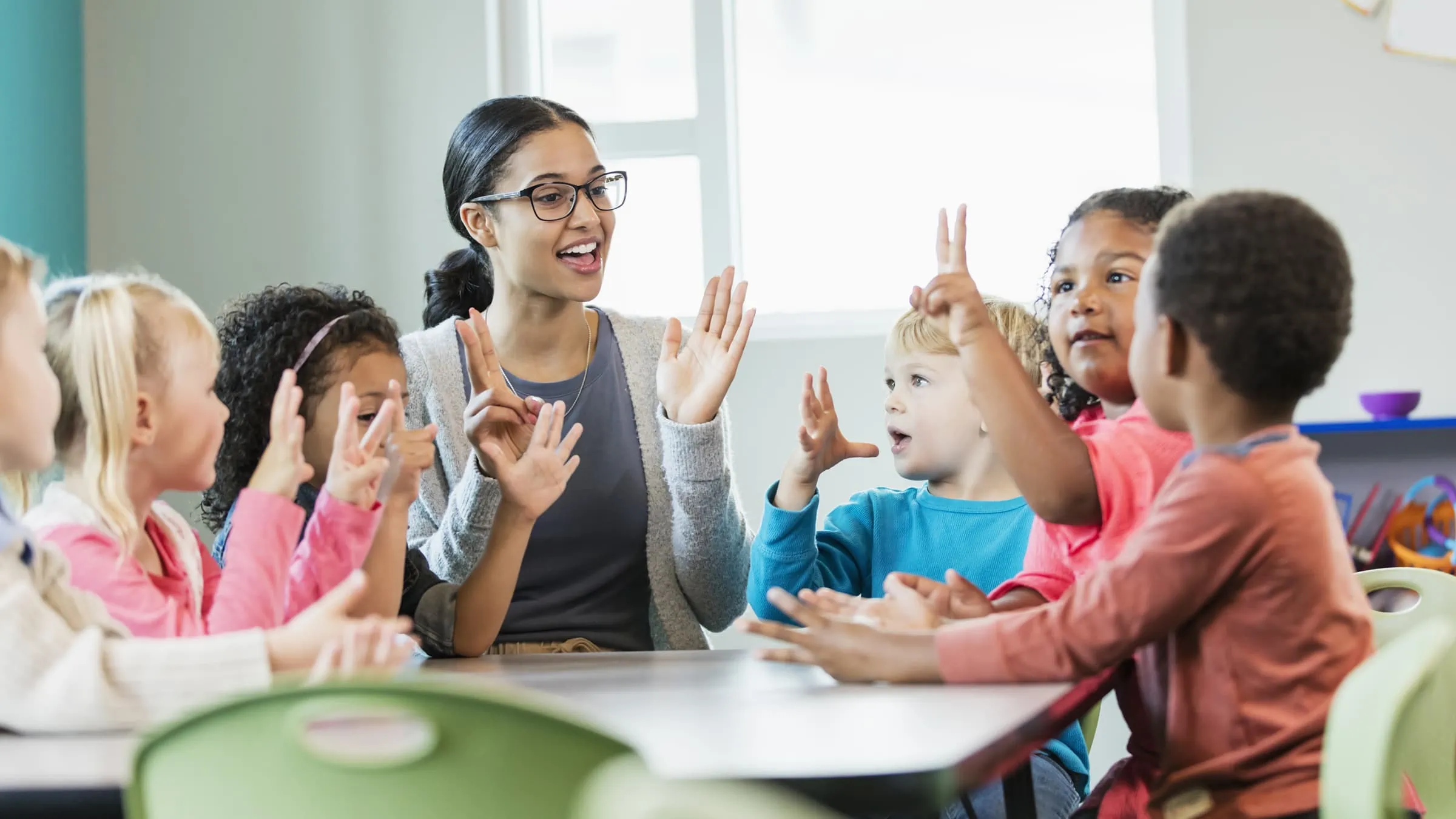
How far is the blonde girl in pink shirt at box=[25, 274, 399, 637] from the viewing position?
4.26 feet

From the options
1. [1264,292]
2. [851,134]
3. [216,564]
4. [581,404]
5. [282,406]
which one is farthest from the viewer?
[851,134]

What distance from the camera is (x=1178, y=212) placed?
125cm

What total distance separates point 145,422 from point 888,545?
1.08 meters

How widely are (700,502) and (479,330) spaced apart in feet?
1.31

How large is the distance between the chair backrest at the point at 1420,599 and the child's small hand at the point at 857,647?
25.9 inches

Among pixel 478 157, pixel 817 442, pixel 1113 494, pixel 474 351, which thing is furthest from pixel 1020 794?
pixel 478 157

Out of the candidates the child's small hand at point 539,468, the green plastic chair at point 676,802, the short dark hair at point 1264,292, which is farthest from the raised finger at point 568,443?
the green plastic chair at point 676,802

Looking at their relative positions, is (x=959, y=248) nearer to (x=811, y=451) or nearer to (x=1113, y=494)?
(x=1113, y=494)

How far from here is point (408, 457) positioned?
1647 millimetres

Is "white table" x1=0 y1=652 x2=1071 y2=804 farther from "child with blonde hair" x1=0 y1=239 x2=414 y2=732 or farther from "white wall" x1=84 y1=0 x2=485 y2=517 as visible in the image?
"white wall" x1=84 y1=0 x2=485 y2=517

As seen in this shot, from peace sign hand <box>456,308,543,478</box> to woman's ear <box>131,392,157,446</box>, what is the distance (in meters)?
0.43

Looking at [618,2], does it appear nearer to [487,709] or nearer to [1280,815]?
[1280,815]

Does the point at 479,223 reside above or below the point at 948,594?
above

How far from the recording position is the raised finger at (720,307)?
2008 millimetres
